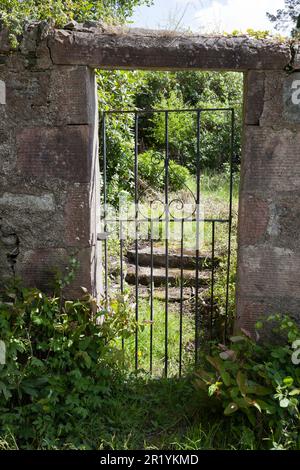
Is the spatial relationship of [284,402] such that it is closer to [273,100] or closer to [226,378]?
[226,378]

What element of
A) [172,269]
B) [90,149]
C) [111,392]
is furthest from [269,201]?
[172,269]

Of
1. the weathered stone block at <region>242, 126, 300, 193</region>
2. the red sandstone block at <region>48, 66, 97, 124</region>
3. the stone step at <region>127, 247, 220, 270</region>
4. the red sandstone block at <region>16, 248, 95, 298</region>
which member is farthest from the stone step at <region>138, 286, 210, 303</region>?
the red sandstone block at <region>48, 66, 97, 124</region>

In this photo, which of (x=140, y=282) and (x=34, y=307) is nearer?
(x=34, y=307)

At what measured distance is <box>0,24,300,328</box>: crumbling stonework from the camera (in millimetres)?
2891

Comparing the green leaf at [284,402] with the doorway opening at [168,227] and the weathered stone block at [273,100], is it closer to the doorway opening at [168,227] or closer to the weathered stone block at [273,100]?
the doorway opening at [168,227]

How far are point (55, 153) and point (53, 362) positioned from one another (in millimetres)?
1358

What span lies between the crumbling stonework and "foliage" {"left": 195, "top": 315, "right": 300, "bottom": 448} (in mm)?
274

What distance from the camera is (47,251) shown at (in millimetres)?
3195

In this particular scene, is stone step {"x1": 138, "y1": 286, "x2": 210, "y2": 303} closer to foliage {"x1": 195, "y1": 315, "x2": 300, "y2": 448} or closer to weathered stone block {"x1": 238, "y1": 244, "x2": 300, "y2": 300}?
weathered stone block {"x1": 238, "y1": 244, "x2": 300, "y2": 300}

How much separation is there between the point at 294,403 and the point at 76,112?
7.30 feet

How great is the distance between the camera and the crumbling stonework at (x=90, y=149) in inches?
114
